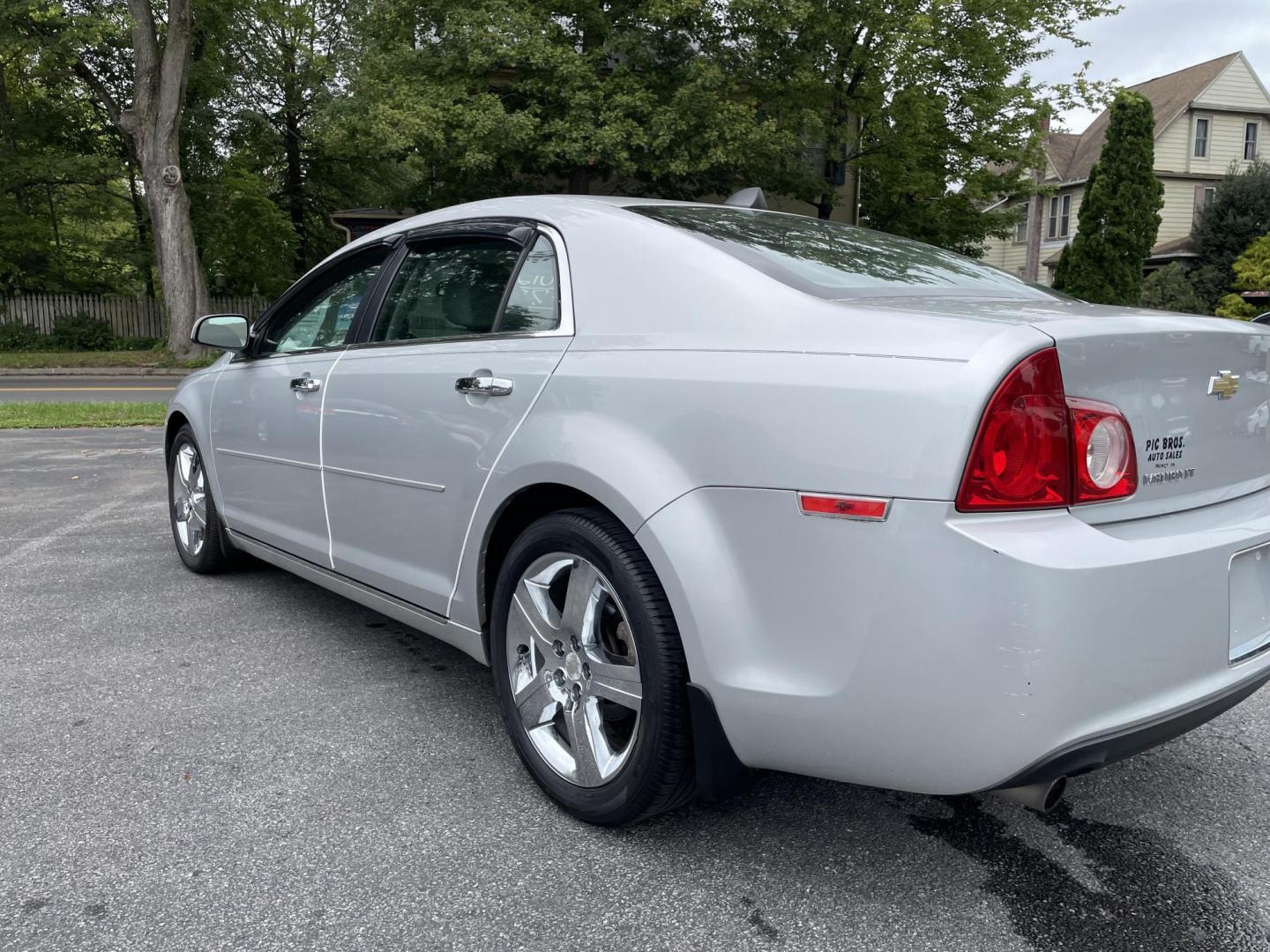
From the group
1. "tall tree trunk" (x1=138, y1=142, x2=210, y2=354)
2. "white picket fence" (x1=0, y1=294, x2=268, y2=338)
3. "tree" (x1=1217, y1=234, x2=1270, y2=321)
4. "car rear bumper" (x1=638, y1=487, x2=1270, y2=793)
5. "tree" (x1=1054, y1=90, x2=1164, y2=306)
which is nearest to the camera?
"car rear bumper" (x1=638, y1=487, x2=1270, y2=793)

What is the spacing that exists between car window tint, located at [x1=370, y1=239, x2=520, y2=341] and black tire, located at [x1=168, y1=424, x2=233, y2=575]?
5.56 ft

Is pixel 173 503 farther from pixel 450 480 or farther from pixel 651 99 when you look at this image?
pixel 651 99

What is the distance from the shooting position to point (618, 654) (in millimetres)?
2375

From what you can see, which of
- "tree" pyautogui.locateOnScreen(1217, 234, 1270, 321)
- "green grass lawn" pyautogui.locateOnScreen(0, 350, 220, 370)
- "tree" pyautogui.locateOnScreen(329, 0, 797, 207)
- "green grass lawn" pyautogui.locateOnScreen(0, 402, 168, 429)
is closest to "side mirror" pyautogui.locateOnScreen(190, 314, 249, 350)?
"green grass lawn" pyautogui.locateOnScreen(0, 402, 168, 429)

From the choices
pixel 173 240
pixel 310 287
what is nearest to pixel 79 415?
pixel 310 287

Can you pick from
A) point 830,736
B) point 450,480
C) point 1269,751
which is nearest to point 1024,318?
point 830,736

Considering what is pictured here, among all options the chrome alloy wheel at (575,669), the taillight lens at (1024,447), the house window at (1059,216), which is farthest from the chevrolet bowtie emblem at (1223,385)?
the house window at (1059,216)

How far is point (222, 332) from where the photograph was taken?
4223 millimetres

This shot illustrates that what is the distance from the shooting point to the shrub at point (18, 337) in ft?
80.9

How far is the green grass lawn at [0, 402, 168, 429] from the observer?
1072cm

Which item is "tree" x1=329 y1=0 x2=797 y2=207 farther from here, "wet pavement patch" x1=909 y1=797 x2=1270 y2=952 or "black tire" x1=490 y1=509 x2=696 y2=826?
"wet pavement patch" x1=909 y1=797 x2=1270 y2=952

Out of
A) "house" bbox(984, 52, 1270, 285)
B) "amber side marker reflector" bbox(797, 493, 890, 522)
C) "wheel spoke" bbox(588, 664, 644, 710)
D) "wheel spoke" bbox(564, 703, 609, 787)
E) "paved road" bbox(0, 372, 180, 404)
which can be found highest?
"house" bbox(984, 52, 1270, 285)

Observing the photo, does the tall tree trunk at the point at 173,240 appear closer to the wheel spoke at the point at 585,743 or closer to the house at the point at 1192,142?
the wheel spoke at the point at 585,743

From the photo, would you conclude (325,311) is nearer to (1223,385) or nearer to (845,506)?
(845,506)
